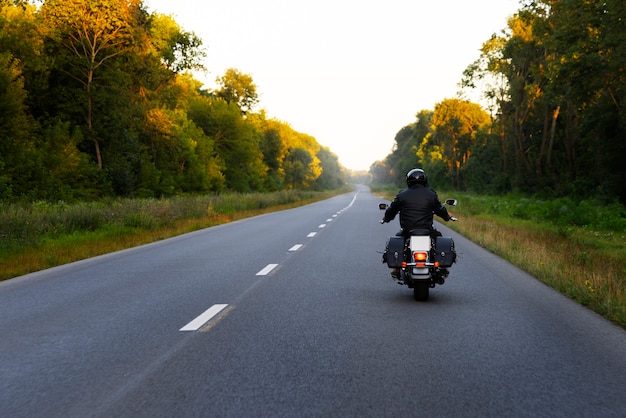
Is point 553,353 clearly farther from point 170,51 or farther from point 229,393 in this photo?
point 170,51

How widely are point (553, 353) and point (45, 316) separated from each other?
5.35 meters

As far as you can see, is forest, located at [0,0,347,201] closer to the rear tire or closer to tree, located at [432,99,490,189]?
the rear tire

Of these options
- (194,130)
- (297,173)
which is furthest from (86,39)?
(297,173)

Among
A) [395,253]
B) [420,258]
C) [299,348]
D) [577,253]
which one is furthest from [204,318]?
[577,253]

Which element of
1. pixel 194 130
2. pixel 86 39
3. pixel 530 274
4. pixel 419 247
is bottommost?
pixel 530 274

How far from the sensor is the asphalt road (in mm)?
3738

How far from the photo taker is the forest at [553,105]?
2358cm

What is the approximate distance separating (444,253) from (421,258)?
1.05 feet

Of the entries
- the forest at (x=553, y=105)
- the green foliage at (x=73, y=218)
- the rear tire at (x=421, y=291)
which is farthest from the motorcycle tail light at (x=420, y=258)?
the forest at (x=553, y=105)

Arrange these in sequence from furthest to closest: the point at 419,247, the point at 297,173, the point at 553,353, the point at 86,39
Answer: the point at 297,173 < the point at 86,39 < the point at 419,247 < the point at 553,353

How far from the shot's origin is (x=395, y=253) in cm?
740

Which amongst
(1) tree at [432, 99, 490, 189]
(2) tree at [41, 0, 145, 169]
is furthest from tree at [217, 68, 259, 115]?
(2) tree at [41, 0, 145, 169]

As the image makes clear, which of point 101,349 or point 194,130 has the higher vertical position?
point 194,130

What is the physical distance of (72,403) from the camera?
3709 mm
